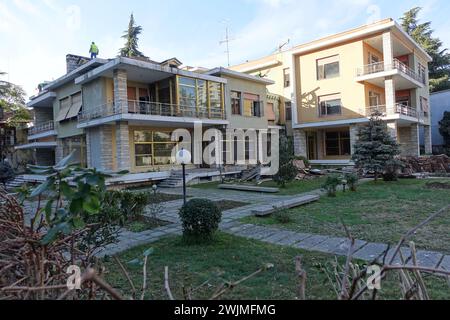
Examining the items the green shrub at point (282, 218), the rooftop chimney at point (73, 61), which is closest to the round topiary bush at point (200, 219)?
the green shrub at point (282, 218)

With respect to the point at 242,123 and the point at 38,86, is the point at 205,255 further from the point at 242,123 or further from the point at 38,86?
the point at 38,86

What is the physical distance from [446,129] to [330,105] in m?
12.9

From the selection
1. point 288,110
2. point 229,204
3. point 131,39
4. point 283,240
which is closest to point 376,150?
point 229,204

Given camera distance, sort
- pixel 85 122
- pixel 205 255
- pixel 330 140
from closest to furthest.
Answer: pixel 205 255, pixel 85 122, pixel 330 140

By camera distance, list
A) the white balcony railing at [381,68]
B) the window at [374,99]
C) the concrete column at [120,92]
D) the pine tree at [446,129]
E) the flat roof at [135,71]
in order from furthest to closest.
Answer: the pine tree at [446,129] < the window at [374,99] < the white balcony railing at [381,68] < the concrete column at [120,92] < the flat roof at [135,71]

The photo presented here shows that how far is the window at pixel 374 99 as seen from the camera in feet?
82.5

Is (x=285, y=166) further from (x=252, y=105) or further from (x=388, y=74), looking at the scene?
(x=388, y=74)

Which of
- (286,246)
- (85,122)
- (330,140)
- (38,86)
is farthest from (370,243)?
(38,86)

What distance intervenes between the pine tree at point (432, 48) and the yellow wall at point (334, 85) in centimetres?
2038

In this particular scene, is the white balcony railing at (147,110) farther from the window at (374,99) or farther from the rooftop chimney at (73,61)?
the window at (374,99)
